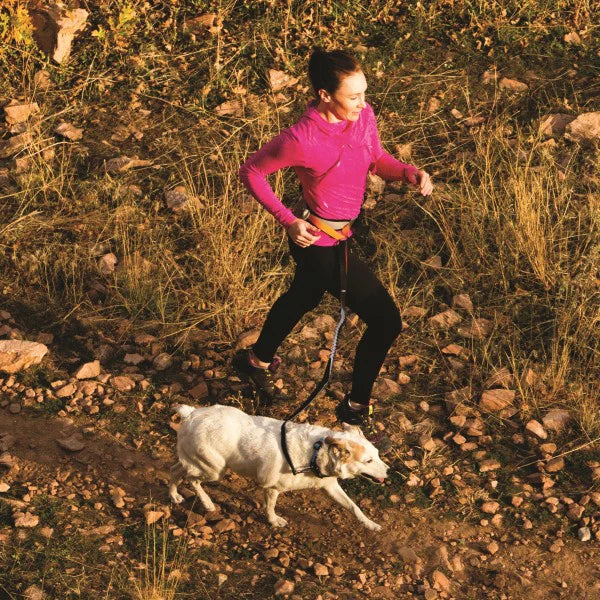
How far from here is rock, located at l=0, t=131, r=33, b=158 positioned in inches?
260

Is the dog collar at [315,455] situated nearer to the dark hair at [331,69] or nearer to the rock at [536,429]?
the rock at [536,429]

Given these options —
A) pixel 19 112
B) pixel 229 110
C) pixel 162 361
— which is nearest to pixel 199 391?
pixel 162 361

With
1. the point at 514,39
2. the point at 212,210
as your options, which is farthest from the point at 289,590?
the point at 514,39

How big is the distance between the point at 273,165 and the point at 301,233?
0.34 meters

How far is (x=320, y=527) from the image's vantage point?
174 inches

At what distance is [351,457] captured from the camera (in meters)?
4.04

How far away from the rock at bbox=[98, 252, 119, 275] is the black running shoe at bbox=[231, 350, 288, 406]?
46.6 inches

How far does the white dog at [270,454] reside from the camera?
4.07 m

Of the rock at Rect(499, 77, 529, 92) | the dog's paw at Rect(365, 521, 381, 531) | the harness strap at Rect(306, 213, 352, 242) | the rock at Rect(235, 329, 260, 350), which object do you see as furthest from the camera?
the rock at Rect(499, 77, 529, 92)

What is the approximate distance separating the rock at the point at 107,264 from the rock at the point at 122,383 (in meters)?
0.89

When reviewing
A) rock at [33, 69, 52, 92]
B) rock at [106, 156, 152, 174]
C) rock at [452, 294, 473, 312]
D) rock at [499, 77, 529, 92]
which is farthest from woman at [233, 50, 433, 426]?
rock at [33, 69, 52, 92]

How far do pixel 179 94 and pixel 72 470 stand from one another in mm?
3323

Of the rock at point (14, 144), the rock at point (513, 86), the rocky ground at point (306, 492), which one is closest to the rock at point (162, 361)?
the rocky ground at point (306, 492)

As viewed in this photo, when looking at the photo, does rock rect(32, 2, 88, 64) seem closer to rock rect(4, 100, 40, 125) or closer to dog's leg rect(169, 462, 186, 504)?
rock rect(4, 100, 40, 125)
